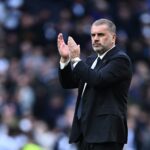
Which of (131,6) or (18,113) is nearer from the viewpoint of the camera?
(18,113)

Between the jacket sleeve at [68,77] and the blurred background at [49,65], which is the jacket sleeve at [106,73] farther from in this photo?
the blurred background at [49,65]

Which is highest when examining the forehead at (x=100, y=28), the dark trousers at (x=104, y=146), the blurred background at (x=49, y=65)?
the forehead at (x=100, y=28)

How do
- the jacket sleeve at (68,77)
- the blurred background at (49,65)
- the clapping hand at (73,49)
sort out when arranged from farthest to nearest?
the blurred background at (49,65), the jacket sleeve at (68,77), the clapping hand at (73,49)

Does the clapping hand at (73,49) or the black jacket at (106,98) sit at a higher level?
the clapping hand at (73,49)

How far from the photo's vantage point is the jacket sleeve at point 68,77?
6.83 meters

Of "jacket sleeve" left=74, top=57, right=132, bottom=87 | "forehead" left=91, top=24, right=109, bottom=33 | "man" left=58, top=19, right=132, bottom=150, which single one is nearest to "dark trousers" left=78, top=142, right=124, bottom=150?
"man" left=58, top=19, right=132, bottom=150

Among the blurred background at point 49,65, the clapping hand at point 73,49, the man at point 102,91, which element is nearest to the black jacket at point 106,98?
the man at point 102,91

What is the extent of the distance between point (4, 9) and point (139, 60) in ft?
8.84

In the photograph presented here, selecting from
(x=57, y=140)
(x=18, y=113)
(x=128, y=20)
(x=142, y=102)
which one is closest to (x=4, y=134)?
(x=57, y=140)

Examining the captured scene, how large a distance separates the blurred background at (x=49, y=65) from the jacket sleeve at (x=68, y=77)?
3.77m

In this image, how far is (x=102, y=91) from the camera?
659 cm

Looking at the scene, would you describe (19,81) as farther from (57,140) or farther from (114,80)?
(114,80)

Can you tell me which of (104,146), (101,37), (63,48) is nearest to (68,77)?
(63,48)

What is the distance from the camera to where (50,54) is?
568 inches
